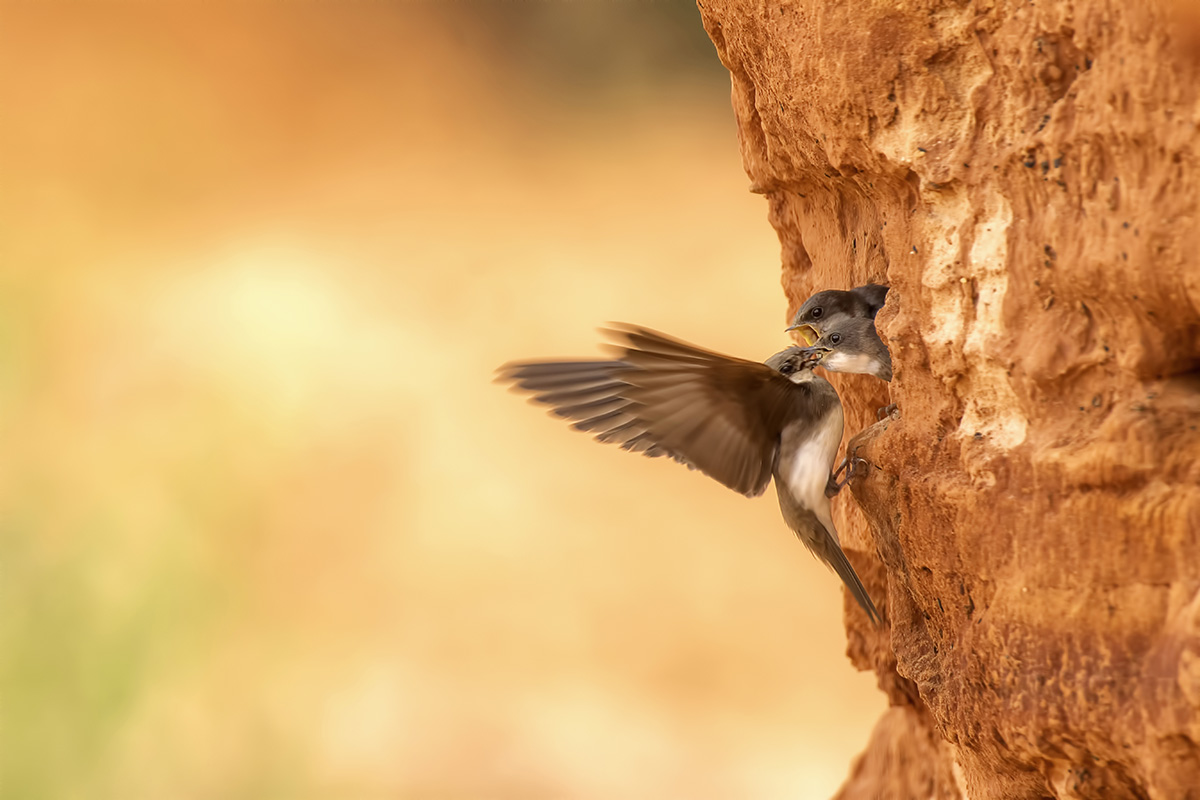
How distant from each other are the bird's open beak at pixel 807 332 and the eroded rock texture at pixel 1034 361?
249 millimetres

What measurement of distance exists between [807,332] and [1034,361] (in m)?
0.62

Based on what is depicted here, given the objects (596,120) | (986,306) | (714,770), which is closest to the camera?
(986,306)

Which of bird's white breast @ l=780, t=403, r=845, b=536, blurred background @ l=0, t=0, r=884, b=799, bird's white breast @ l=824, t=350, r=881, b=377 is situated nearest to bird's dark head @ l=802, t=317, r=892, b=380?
bird's white breast @ l=824, t=350, r=881, b=377

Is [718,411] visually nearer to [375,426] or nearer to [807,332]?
[807,332]

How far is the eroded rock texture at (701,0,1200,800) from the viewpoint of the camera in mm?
1277

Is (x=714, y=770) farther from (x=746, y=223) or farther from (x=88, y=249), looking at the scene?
(x=88, y=249)

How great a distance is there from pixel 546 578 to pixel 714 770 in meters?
1.34

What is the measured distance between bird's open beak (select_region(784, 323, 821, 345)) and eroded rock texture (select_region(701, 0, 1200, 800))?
0.82ft

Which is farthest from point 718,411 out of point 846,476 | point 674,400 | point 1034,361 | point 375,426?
point 375,426

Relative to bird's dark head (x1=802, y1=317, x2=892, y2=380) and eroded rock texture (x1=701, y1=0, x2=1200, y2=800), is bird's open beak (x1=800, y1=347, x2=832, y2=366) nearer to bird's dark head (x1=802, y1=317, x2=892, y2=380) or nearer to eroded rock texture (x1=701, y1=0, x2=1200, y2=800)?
bird's dark head (x1=802, y1=317, x2=892, y2=380)

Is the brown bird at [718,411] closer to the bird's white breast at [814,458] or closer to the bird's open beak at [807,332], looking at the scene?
the bird's white breast at [814,458]

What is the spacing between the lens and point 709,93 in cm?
905

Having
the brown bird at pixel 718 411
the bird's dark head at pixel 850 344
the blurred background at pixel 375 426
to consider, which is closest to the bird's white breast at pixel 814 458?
the brown bird at pixel 718 411

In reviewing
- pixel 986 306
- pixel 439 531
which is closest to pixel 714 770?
pixel 439 531
